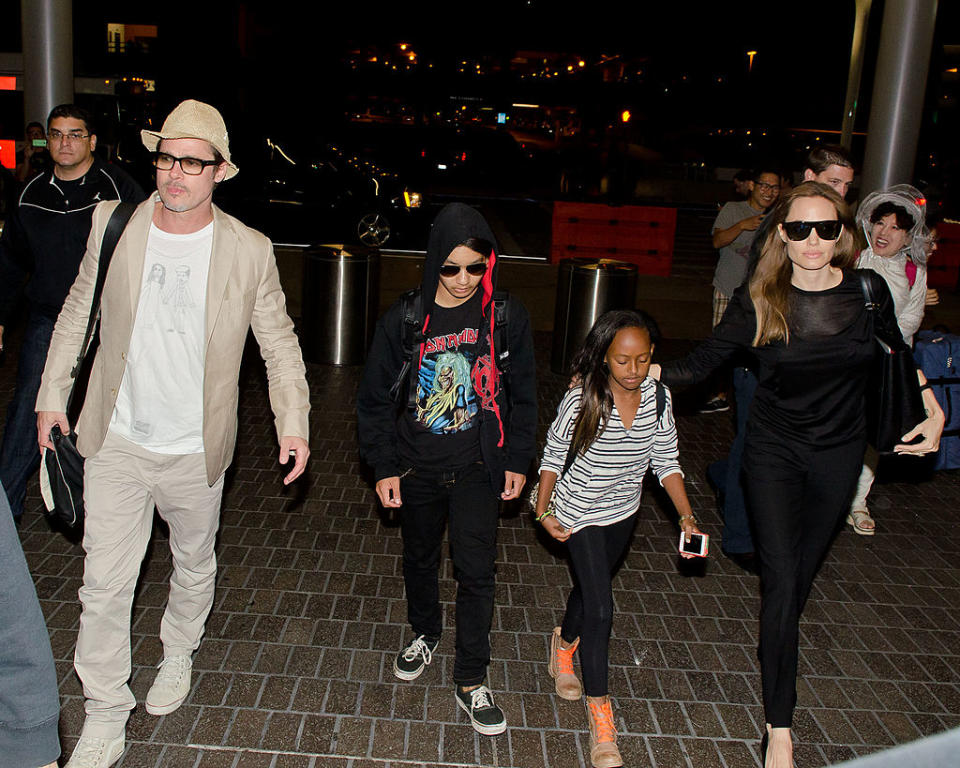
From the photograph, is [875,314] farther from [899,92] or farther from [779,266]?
[899,92]

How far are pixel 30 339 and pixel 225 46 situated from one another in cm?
3693

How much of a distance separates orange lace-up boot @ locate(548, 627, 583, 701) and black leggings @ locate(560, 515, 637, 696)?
36 cm

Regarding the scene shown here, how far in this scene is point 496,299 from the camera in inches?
163

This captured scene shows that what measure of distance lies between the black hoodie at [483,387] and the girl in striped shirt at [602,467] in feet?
0.53

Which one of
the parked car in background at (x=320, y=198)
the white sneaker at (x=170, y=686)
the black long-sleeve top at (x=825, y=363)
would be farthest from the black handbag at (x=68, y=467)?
the parked car in background at (x=320, y=198)

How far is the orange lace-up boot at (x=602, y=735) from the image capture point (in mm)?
3932

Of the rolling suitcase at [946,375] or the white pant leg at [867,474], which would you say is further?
the rolling suitcase at [946,375]

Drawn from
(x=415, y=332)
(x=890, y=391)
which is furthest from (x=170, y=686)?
(x=890, y=391)

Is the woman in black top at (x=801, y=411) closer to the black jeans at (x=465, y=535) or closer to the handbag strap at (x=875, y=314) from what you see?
the handbag strap at (x=875, y=314)

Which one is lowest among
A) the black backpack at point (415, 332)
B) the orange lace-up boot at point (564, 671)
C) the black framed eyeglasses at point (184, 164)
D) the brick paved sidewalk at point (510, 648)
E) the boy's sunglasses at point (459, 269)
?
the brick paved sidewalk at point (510, 648)

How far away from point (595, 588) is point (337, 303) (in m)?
6.88

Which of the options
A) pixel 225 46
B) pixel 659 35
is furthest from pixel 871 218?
pixel 659 35

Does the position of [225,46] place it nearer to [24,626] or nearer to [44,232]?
[44,232]

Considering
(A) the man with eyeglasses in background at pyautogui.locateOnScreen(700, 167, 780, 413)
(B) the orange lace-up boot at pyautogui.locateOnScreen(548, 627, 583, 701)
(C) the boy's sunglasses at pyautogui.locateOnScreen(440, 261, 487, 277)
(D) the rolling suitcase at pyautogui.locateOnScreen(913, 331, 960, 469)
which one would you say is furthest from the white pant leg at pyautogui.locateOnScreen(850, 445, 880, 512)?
(C) the boy's sunglasses at pyautogui.locateOnScreen(440, 261, 487, 277)
